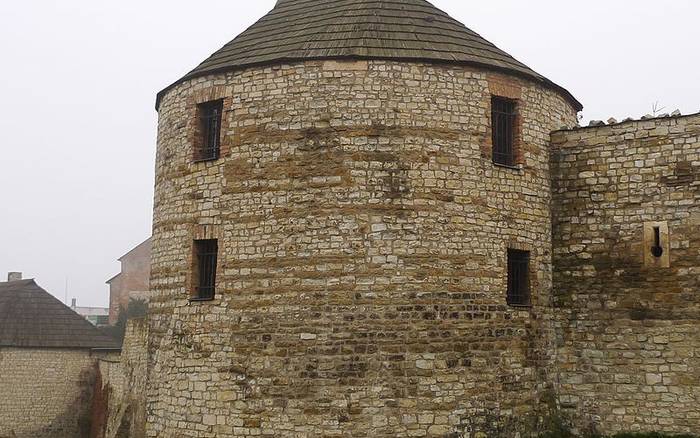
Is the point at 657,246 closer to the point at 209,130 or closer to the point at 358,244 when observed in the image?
the point at 358,244

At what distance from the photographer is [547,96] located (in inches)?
518

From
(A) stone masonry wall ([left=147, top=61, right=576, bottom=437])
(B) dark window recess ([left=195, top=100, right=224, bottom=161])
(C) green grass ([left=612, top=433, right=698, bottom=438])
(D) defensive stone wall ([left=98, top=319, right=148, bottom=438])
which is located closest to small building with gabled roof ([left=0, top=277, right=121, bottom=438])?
(D) defensive stone wall ([left=98, top=319, right=148, bottom=438])

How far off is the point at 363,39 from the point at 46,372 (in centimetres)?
1728

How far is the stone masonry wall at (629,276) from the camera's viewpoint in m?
11.8

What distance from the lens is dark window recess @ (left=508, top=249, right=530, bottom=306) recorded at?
40.2 feet

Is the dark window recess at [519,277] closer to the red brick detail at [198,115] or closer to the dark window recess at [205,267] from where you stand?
the dark window recess at [205,267]

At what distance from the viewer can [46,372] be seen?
23906 millimetres

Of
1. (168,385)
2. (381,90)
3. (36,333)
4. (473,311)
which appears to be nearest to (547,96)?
(381,90)

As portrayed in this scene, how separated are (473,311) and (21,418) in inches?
690

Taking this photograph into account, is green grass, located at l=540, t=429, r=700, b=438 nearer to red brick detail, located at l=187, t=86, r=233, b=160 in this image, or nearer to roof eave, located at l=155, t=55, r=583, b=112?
roof eave, located at l=155, t=55, r=583, b=112

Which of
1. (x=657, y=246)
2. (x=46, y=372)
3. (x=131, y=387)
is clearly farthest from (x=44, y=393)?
(x=657, y=246)

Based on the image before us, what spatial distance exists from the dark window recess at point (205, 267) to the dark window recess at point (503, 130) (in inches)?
195

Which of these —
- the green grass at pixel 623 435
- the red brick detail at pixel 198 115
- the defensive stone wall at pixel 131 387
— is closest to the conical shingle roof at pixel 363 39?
the red brick detail at pixel 198 115

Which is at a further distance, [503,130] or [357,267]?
[503,130]
